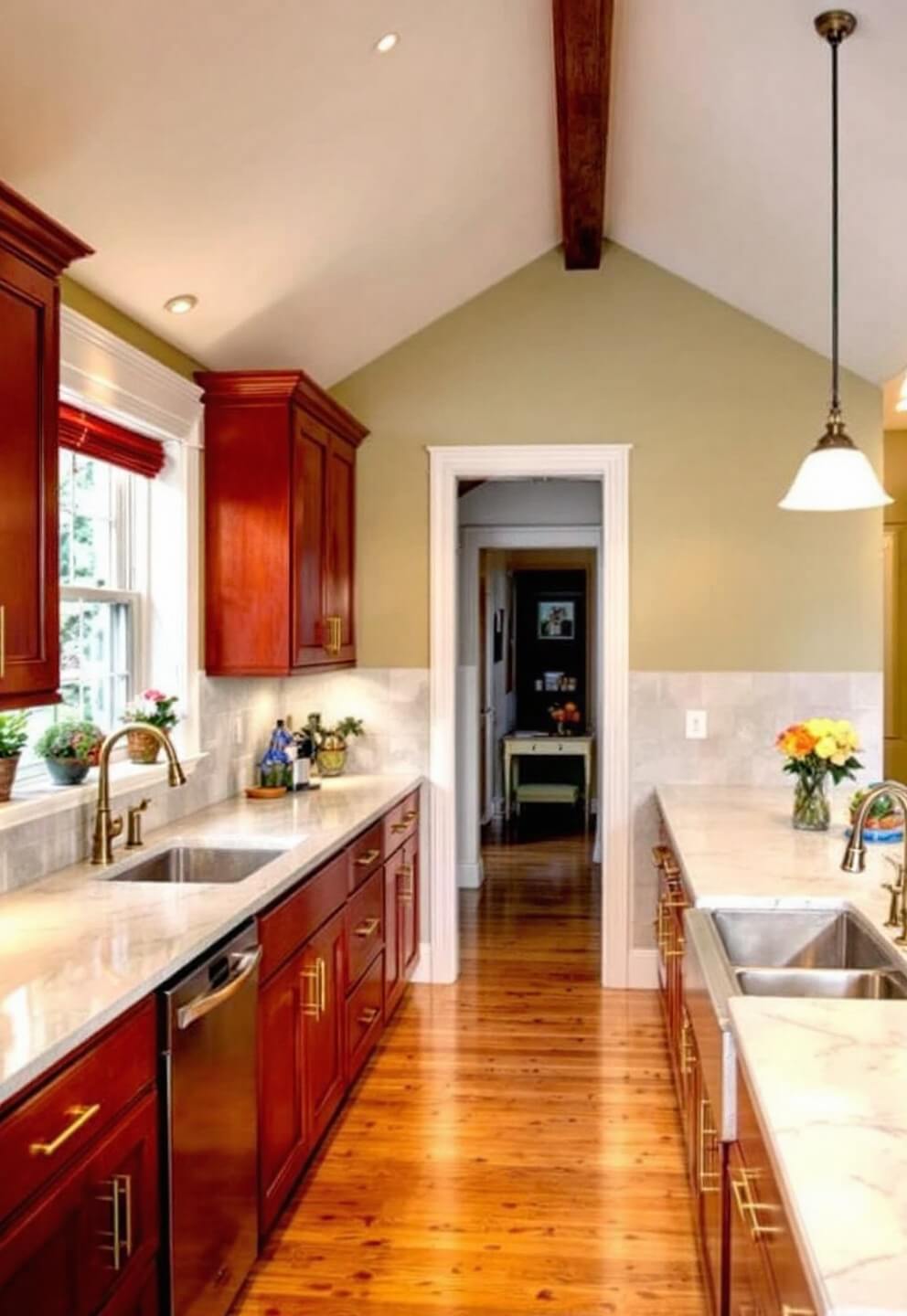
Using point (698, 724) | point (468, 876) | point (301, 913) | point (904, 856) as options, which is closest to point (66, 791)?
point (301, 913)

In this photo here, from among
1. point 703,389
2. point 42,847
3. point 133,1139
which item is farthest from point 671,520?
point 133,1139

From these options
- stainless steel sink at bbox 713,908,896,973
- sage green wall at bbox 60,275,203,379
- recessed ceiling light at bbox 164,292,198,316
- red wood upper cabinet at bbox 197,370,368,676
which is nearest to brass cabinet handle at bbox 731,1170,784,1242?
stainless steel sink at bbox 713,908,896,973

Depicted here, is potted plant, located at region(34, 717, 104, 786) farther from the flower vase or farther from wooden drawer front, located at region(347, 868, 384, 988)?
the flower vase

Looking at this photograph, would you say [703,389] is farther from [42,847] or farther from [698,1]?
Result: [42,847]

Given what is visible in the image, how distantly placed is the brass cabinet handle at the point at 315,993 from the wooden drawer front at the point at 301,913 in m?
0.09

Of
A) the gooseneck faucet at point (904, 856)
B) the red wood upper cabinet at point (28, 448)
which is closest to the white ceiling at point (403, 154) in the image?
the red wood upper cabinet at point (28, 448)

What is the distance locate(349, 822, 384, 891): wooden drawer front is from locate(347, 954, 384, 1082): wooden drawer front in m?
0.33

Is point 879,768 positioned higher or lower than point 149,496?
lower

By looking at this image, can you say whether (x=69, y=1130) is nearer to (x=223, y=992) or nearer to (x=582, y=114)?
(x=223, y=992)

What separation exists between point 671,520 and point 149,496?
2136mm

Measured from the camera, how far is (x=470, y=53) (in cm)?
278

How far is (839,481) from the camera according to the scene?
255cm

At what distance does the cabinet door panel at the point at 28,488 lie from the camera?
1912 millimetres

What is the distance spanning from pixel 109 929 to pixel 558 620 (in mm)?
7823
